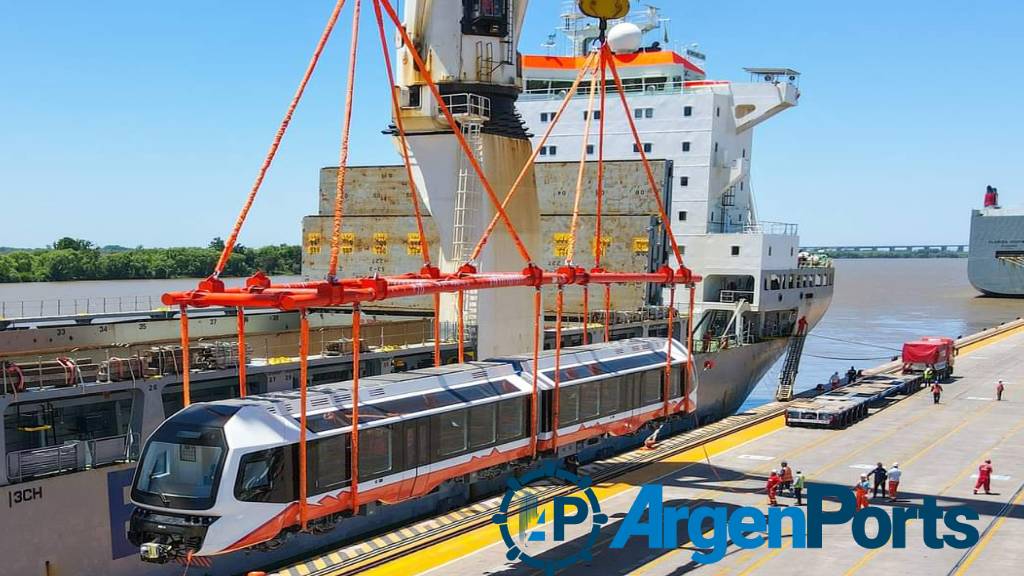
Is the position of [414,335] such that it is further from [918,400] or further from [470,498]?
[918,400]

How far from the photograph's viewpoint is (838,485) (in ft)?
86.6

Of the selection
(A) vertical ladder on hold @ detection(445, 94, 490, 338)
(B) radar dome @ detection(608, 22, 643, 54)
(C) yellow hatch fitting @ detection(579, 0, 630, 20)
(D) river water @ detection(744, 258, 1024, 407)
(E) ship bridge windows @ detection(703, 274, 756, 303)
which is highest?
(B) radar dome @ detection(608, 22, 643, 54)

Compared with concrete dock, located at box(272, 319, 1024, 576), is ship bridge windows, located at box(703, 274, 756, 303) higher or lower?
higher

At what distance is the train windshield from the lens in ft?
46.0

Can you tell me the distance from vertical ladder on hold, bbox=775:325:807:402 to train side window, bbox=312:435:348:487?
32.0 meters

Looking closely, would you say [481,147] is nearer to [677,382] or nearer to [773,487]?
[677,382]

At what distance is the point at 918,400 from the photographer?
43.2 m

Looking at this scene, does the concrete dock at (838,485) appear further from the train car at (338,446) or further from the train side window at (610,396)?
the train side window at (610,396)

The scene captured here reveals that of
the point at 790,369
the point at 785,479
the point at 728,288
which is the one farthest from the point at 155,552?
the point at 790,369

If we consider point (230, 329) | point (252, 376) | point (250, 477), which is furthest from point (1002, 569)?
point (230, 329)

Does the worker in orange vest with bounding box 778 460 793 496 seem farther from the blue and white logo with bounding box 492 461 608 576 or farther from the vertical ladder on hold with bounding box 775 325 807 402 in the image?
the vertical ladder on hold with bounding box 775 325 807 402

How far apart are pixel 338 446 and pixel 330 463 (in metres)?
0.31

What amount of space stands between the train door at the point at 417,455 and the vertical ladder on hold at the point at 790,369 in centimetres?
2993

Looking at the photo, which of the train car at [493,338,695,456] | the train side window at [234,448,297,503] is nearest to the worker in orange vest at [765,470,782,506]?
the train car at [493,338,695,456]
